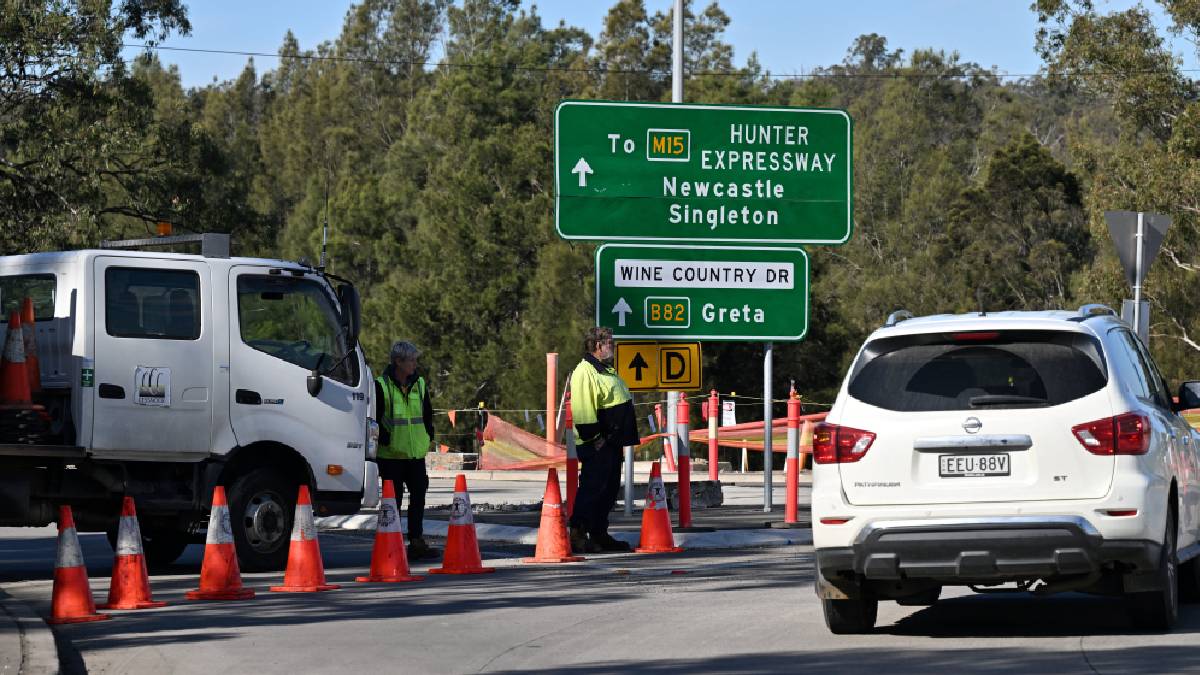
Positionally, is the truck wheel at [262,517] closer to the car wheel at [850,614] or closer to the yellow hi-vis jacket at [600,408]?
the yellow hi-vis jacket at [600,408]

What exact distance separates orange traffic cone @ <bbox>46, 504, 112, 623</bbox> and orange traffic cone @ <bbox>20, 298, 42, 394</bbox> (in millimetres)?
2618

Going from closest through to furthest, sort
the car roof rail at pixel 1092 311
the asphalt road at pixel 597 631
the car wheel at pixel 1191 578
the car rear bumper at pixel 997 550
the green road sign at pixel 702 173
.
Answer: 1. the asphalt road at pixel 597 631
2. the car rear bumper at pixel 997 550
3. the car roof rail at pixel 1092 311
4. the car wheel at pixel 1191 578
5. the green road sign at pixel 702 173

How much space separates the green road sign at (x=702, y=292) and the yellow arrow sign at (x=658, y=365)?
22 centimetres

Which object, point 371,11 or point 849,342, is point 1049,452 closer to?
point 849,342

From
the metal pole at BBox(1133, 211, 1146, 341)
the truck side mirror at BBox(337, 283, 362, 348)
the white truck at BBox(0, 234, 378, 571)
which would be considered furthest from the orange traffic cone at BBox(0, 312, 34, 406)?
the metal pole at BBox(1133, 211, 1146, 341)

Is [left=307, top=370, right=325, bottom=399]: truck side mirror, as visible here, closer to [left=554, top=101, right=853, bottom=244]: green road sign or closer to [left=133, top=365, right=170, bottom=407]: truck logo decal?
[left=133, top=365, right=170, bottom=407]: truck logo decal

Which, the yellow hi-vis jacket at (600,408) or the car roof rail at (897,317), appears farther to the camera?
the yellow hi-vis jacket at (600,408)

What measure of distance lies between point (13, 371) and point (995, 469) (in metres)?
7.36

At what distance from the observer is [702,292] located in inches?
794

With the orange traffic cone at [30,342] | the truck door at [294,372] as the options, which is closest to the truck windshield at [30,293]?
the orange traffic cone at [30,342]

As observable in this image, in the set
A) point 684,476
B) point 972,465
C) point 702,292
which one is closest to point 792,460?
point 684,476

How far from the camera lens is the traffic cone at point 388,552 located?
47.6 ft

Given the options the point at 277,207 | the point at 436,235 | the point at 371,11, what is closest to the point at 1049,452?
the point at 436,235

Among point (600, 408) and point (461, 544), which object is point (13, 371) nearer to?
point (461, 544)
